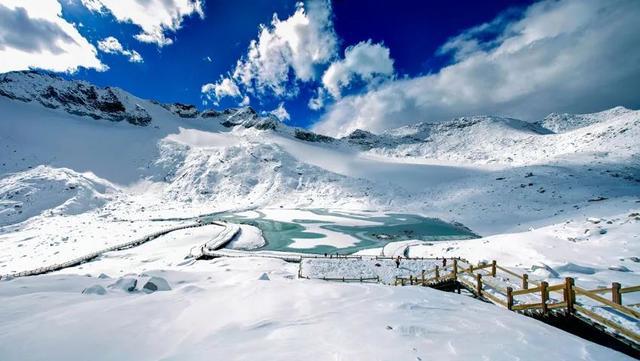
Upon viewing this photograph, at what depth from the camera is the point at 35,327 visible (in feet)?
19.5

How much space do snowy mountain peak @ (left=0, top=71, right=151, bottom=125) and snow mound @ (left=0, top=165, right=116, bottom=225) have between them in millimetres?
55608

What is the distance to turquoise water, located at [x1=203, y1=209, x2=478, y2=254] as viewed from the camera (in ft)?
141

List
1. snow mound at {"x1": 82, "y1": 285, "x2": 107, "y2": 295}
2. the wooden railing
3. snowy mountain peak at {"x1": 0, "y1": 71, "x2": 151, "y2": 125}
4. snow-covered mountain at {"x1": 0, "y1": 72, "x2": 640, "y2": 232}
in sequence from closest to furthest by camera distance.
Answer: the wooden railing → snow mound at {"x1": 82, "y1": 285, "x2": 107, "y2": 295} → snow-covered mountain at {"x1": 0, "y1": 72, "x2": 640, "y2": 232} → snowy mountain peak at {"x1": 0, "y1": 71, "x2": 151, "y2": 125}

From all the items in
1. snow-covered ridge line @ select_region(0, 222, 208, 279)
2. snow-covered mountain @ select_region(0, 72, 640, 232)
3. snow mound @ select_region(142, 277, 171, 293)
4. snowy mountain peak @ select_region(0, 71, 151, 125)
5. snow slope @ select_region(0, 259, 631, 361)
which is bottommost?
snow-covered ridge line @ select_region(0, 222, 208, 279)

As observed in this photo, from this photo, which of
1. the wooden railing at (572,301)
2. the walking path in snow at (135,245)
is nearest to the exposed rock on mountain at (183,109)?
the walking path in snow at (135,245)

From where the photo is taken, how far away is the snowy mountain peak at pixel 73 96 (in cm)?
11738

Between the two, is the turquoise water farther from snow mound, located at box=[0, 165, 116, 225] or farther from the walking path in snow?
snow mound, located at box=[0, 165, 116, 225]

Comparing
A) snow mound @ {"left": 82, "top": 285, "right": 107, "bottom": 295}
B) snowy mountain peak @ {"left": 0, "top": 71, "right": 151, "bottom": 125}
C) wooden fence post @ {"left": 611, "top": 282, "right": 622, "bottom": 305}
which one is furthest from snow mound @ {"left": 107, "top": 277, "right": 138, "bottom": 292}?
snowy mountain peak @ {"left": 0, "top": 71, "right": 151, "bottom": 125}

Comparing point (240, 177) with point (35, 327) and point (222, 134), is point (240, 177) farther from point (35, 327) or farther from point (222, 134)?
point (35, 327)

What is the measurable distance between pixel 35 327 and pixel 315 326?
5.50 metres

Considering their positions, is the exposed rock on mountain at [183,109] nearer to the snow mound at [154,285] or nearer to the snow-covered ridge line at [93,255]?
the snow-covered ridge line at [93,255]

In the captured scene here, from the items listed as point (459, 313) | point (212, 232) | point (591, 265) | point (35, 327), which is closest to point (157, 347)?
point (35, 327)

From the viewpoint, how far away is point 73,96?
129m

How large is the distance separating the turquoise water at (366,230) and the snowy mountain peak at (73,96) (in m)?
100
